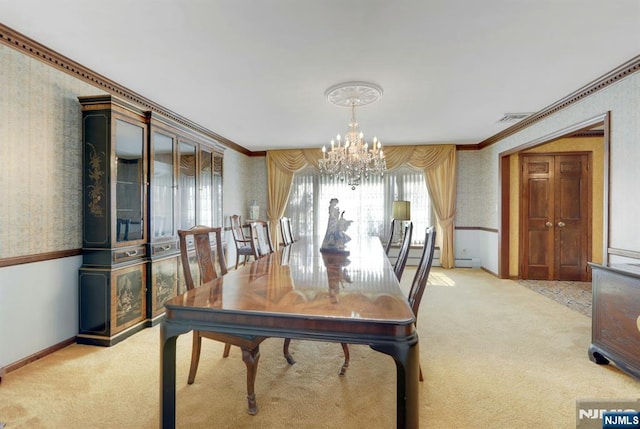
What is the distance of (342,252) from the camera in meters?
2.87

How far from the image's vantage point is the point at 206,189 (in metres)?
4.52

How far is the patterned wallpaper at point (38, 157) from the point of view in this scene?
7.38ft

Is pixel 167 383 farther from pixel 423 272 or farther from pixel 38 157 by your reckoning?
pixel 38 157

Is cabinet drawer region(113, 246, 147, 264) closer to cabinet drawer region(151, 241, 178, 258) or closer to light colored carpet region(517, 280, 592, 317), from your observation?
cabinet drawer region(151, 241, 178, 258)

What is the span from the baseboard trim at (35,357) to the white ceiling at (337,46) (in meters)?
2.42

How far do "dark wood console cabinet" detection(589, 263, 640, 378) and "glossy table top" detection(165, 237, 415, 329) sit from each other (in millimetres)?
1731

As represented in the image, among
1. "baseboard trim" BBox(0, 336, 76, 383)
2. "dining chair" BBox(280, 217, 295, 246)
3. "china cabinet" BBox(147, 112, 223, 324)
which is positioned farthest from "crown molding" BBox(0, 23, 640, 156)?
"baseboard trim" BBox(0, 336, 76, 383)

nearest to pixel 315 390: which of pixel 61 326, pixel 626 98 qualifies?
pixel 61 326

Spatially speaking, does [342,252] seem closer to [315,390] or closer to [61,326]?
[315,390]

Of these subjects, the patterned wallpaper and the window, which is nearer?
the patterned wallpaper

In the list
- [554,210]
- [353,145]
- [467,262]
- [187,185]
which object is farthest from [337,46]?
[467,262]

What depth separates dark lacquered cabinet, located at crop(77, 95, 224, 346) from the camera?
108 inches

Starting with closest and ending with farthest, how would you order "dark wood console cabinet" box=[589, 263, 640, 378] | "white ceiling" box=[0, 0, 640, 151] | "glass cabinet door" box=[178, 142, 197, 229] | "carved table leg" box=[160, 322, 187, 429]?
"carved table leg" box=[160, 322, 187, 429] < "white ceiling" box=[0, 0, 640, 151] < "dark wood console cabinet" box=[589, 263, 640, 378] < "glass cabinet door" box=[178, 142, 197, 229]

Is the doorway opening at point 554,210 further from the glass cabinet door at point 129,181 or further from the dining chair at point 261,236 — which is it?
the glass cabinet door at point 129,181
